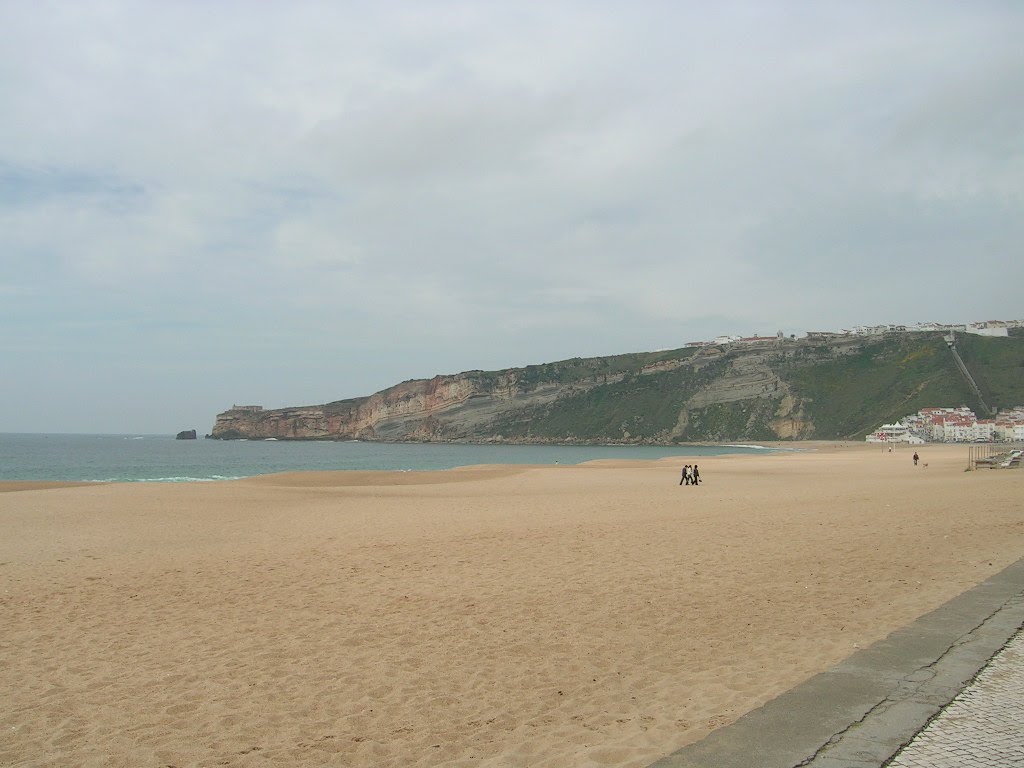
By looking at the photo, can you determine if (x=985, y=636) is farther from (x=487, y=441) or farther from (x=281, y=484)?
(x=487, y=441)

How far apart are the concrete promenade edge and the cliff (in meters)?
120

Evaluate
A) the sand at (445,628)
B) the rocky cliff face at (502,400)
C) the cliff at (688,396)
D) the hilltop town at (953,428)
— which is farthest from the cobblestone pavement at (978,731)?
the rocky cliff face at (502,400)

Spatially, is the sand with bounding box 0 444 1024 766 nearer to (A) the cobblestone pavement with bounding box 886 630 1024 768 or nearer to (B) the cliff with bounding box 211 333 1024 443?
(A) the cobblestone pavement with bounding box 886 630 1024 768

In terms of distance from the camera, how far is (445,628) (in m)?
7.25

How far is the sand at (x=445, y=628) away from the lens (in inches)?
183

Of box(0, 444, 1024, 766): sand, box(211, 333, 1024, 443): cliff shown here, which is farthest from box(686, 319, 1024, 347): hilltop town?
box(0, 444, 1024, 766): sand

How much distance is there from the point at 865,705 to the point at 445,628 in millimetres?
4125

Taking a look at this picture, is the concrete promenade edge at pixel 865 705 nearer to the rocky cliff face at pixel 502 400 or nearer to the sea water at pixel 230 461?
the sea water at pixel 230 461

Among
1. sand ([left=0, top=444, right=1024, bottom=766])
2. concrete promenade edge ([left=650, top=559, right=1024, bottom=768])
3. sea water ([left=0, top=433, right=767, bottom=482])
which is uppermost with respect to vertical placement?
concrete promenade edge ([left=650, top=559, right=1024, bottom=768])

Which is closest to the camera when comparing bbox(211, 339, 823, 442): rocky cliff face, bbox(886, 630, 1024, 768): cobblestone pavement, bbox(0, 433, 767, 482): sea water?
bbox(886, 630, 1024, 768): cobblestone pavement

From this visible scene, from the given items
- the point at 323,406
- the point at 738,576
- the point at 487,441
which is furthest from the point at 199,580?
the point at 323,406

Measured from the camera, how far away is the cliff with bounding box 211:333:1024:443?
120m

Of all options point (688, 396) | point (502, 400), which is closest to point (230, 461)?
point (502, 400)

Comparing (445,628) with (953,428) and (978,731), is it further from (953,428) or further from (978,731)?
(953,428)
